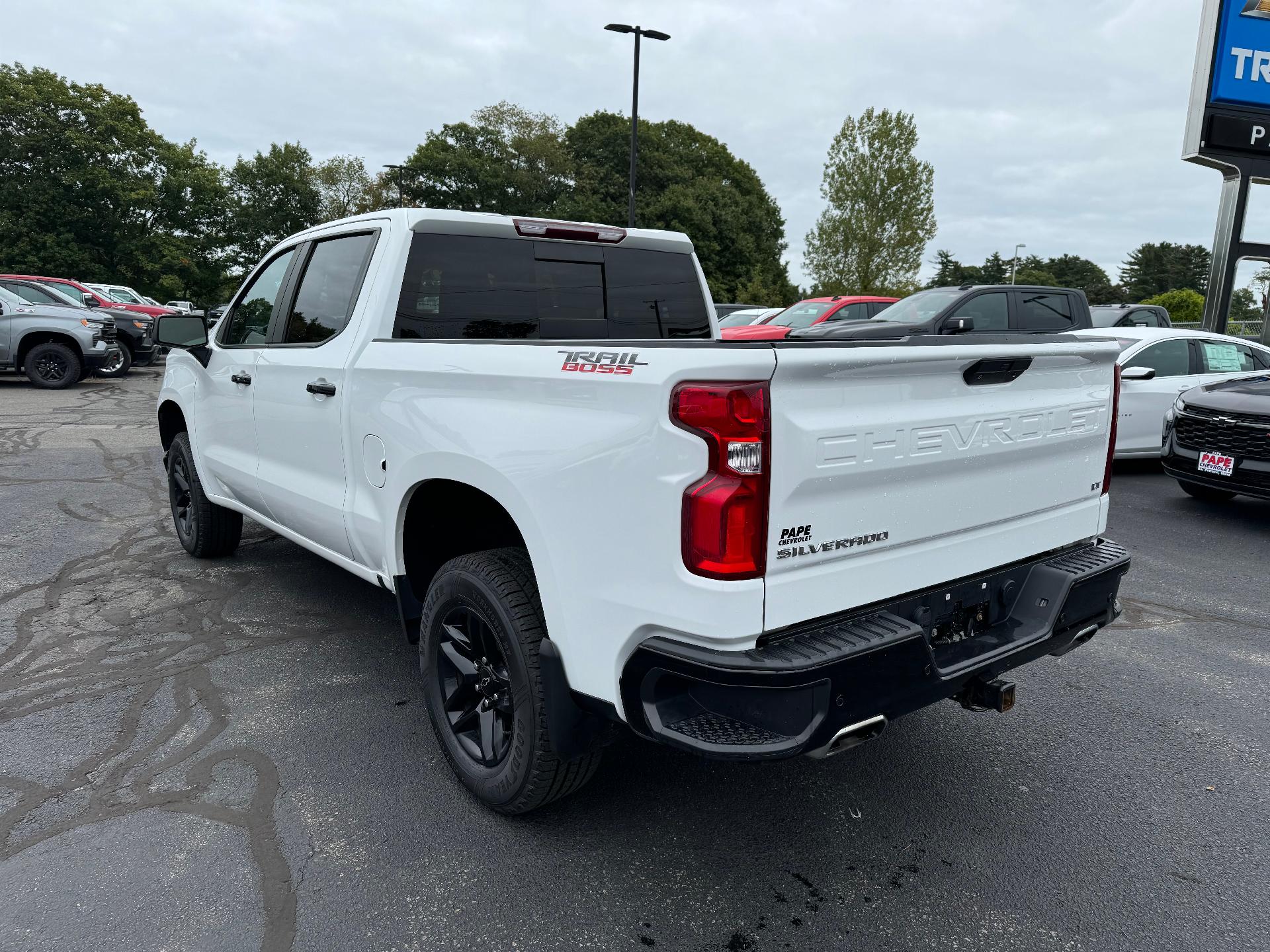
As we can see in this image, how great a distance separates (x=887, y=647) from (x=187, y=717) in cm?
274

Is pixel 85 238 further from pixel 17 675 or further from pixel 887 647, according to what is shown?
pixel 887 647

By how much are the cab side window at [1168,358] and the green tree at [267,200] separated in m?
48.8

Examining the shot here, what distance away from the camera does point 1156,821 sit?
280cm

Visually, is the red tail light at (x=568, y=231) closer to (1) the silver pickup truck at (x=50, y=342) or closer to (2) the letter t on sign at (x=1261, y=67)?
(2) the letter t on sign at (x=1261, y=67)

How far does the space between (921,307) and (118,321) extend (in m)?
15.6

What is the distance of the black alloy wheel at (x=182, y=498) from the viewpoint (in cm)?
530

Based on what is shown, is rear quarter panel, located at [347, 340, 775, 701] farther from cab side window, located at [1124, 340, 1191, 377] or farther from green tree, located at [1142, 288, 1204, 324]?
green tree, located at [1142, 288, 1204, 324]

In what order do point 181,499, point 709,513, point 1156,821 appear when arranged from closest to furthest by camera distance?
point 709,513, point 1156,821, point 181,499

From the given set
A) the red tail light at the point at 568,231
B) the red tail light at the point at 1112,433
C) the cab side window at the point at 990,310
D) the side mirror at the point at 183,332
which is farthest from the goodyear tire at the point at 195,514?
the cab side window at the point at 990,310

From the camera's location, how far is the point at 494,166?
4984 centimetres

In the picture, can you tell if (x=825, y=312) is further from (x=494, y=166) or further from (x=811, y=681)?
(x=494, y=166)

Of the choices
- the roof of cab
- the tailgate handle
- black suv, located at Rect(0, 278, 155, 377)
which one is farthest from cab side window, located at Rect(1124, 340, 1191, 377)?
black suv, located at Rect(0, 278, 155, 377)

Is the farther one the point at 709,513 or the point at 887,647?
the point at 887,647

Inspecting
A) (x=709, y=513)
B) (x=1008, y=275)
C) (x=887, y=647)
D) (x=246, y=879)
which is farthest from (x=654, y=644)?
(x=1008, y=275)
